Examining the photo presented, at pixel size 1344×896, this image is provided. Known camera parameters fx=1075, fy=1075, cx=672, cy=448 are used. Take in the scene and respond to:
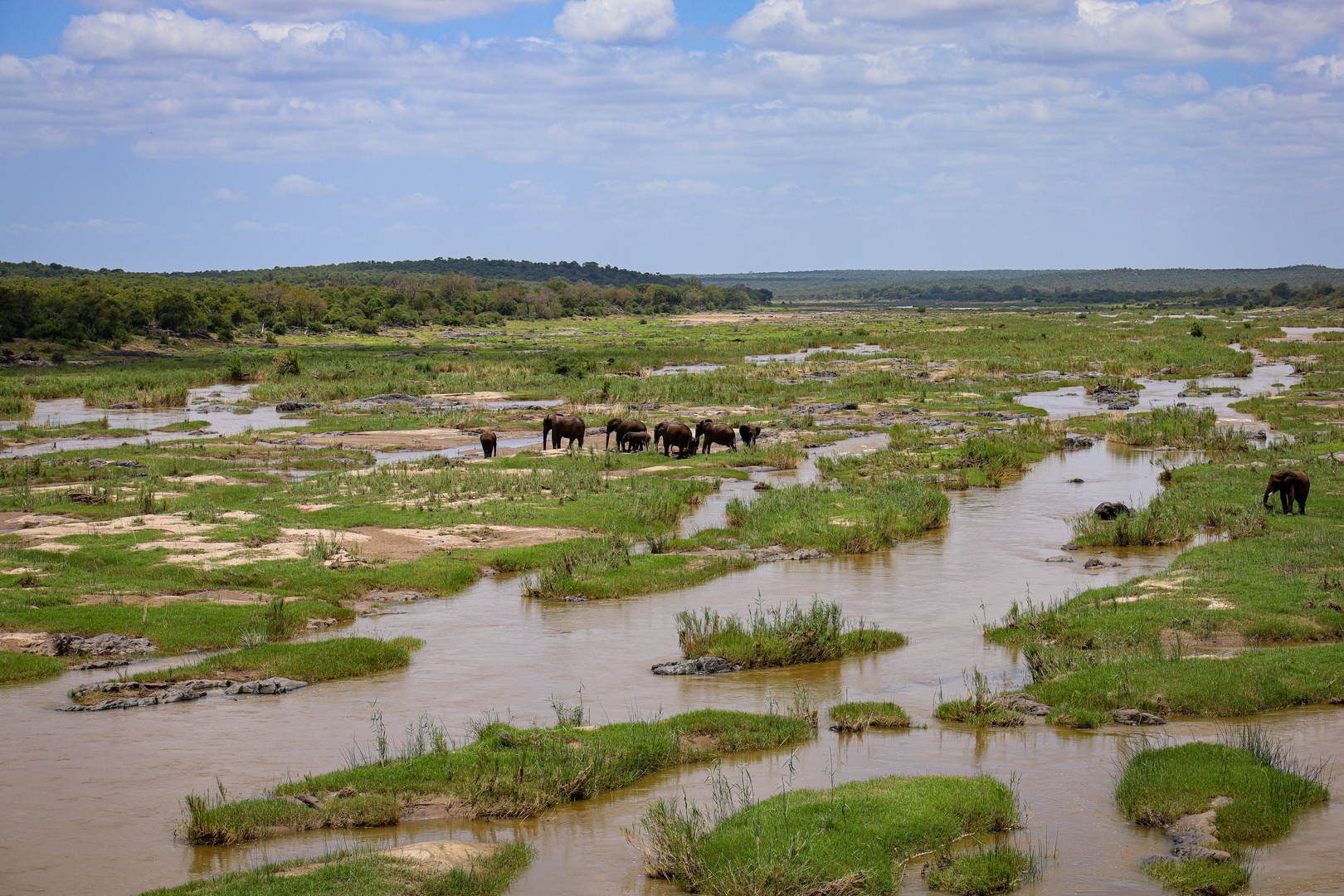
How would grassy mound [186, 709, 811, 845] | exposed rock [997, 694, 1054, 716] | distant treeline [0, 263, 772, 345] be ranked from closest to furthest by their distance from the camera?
1. grassy mound [186, 709, 811, 845]
2. exposed rock [997, 694, 1054, 716]
3. distant treeline [0, 263, 772, 345]

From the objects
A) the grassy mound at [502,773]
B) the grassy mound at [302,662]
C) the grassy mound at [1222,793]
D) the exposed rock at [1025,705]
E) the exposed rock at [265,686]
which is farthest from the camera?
the grassy mound at [302,662]

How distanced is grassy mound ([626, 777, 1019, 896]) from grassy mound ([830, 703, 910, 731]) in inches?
72.0

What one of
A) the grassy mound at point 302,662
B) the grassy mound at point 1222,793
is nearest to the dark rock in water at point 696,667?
the grassy mound at point 302,662

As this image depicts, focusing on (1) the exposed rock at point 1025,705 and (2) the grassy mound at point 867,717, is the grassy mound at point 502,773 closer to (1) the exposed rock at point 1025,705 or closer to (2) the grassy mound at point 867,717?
(2) the grassy mound at point 867,717

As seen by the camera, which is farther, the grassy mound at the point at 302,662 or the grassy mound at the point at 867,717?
the grassy mound at the point at 302,662

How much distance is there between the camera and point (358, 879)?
803 centimetres

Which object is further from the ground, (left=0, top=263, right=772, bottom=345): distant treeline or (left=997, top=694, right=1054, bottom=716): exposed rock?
(left=0, top=263, right=772, bottom=345): distant treeline

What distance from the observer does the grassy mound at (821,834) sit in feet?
26.8

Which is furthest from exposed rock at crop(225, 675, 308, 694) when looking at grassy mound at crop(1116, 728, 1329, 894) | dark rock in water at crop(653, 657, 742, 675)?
grassy mound at crop(1116, 728, 1329, 894)

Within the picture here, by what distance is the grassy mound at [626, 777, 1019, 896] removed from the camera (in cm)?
816

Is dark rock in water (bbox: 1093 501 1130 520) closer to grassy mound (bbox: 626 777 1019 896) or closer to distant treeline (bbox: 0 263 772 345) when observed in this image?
grassy mound (bbox: 626 777 1019 896)

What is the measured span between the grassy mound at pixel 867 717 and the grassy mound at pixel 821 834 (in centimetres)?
183

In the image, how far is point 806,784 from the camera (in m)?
10.5

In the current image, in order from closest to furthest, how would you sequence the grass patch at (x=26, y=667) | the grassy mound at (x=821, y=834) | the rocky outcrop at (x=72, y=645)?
the grassy mound at (x=821, y=834) < the grass patch at (x=26, y=667) < the rocky outcrop at (x=72, y=645)
